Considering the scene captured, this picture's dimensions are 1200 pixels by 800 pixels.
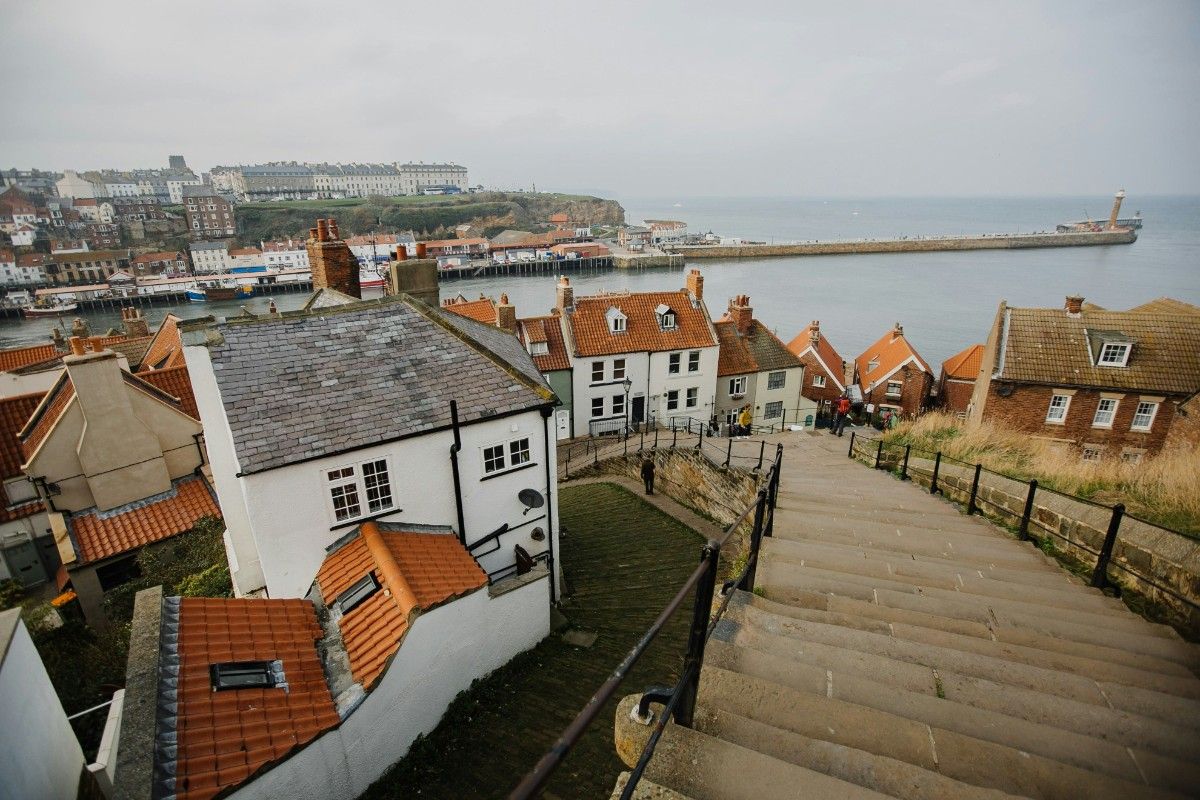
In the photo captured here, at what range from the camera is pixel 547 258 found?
4690 inches

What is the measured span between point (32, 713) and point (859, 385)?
40276 millimetres

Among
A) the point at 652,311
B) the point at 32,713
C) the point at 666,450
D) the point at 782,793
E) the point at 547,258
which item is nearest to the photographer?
the point at 782,793

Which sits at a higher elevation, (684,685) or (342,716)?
(684,685)

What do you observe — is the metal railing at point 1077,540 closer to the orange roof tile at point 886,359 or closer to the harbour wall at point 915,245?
the orange roof tile at point 886,359

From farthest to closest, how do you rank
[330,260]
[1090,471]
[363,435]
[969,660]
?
[330,260]
[1090,471]
[363,435]
[969,660]

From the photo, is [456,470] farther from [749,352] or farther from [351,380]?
[749,352]

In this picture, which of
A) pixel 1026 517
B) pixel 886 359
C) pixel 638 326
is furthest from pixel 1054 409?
pixel 1026 517

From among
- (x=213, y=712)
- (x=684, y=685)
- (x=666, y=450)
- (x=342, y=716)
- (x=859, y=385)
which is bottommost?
(x=859, y=385)

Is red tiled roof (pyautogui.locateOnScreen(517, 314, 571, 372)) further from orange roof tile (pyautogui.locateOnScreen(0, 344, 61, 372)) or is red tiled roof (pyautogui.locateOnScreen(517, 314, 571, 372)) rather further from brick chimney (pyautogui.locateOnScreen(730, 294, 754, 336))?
orange roof tile (pyautogui.locateOnScreen(0, 344, 61, 372))

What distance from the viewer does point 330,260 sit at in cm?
1520

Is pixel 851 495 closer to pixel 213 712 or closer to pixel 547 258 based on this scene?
pixel 213 712

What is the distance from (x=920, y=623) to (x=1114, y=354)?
2478 centimetres

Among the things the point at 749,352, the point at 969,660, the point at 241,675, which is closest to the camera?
the point at 969,660

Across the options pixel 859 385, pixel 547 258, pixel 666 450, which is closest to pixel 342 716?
pixel 666 450
